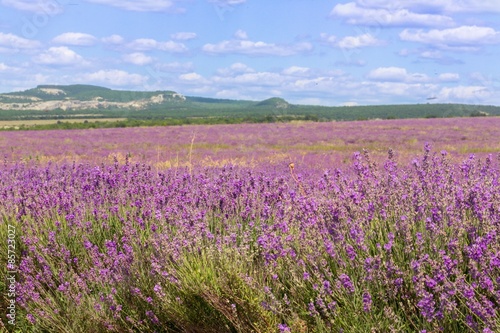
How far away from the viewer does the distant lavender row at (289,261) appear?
273 cm

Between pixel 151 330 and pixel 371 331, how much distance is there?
4.93 feet

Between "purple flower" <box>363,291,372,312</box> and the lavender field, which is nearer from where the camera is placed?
"purple flower" <box>363,291,372,312</box>

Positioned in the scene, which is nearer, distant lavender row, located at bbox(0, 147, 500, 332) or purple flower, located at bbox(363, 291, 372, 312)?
purple flower, located at bbox(363, 291, 372, 312)

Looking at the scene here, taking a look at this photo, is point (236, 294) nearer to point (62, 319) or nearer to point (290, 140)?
point (62, 319)

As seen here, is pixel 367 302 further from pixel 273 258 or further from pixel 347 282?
pixel 273 258

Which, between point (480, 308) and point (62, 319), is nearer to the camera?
point (480, 308)

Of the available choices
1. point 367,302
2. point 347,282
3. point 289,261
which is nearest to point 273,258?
point 289,261

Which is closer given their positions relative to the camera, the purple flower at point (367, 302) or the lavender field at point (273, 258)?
the purple flower at point (367, 302)

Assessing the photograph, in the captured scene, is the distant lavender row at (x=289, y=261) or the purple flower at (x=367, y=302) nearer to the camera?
the purple flower at (x=367, y=302)

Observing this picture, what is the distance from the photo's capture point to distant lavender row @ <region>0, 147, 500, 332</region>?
273cm

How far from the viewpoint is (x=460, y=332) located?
2668mm

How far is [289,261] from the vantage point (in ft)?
10.2

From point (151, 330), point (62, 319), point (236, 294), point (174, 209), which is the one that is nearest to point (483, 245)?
point (236, 294)

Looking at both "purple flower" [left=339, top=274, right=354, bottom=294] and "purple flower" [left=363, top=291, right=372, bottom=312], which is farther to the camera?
"purple flower" [left=339, top=274, right=354, bottom=294]
